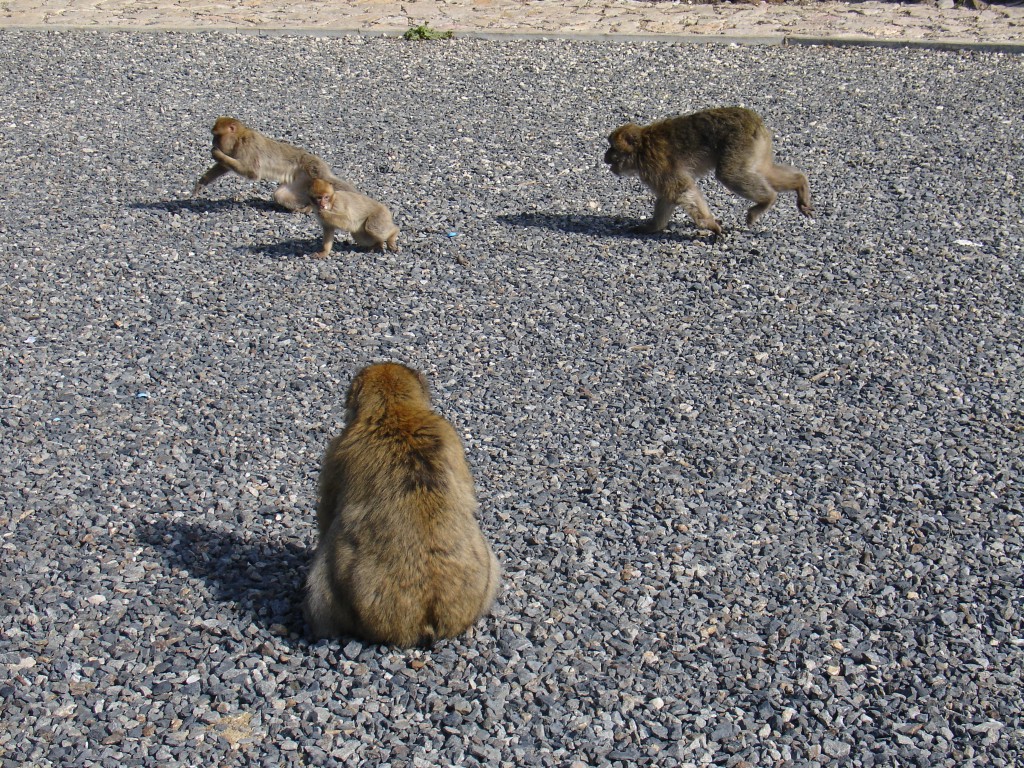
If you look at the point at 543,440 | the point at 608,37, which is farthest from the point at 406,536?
the point at 608,37

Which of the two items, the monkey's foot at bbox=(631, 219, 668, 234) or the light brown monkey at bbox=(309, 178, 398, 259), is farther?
the monkey's foot at bbox=(631, 219, 668, 234)

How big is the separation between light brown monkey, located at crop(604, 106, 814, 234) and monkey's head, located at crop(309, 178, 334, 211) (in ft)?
6.84

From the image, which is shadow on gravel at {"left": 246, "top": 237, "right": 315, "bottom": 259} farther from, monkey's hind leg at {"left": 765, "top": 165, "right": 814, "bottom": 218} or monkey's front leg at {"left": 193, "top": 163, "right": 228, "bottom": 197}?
monkey's hind leg at {"left": 765, "top": 165, "right": 814, "bottom": 218}

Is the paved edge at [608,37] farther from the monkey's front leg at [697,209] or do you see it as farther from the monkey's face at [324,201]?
the monkey's face at [324,201]

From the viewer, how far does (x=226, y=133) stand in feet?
27.9

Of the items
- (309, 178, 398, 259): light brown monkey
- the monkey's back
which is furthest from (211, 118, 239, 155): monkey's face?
the monkey's back

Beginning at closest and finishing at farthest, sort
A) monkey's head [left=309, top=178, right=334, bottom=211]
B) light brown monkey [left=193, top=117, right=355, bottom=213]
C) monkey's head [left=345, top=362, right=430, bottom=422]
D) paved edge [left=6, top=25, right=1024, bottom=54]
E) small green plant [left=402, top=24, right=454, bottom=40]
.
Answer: monkey's head [left=345, top=362, right=430, bottom=422] < monkey's head [left=309, top=178, right=334, bottom=211] < light brown monkey [left=193, top=117, right=355, bottom=213] < paved edge [left=6, top=25, right=1024, bottom=54] < small green plant [left=402, top=24, right=454, bottom=40]

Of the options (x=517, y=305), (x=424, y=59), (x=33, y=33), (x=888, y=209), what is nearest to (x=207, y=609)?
(x=517, y=305)

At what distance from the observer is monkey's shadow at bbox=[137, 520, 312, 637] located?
4.13 m

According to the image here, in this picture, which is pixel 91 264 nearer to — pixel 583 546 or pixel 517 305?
pixel 517 305

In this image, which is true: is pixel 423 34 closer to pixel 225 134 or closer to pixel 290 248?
pixel 225 134

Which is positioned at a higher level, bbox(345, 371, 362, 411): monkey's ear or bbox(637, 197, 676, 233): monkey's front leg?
bbox(345, 371, 362, 411): monkey's ear

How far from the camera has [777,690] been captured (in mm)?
3775

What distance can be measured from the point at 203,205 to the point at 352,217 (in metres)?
1.80
